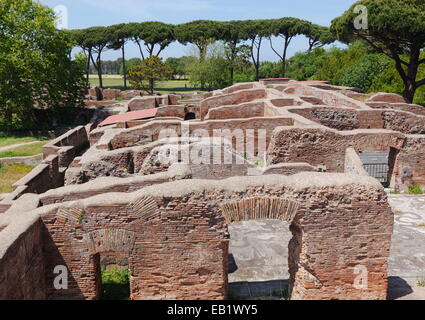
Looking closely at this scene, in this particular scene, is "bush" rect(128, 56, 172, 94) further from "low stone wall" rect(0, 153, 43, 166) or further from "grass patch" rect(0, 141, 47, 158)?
"low stone wall" rect(0, 153, 43, 166)

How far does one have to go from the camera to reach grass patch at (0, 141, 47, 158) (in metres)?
20.0

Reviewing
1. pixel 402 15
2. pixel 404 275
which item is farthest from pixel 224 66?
pixel 404 275

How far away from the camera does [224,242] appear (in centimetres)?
569

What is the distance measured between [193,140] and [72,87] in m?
20.6

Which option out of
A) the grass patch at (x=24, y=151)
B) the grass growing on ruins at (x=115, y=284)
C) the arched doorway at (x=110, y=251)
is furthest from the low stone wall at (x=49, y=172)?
the grass patch at (x=24, y=151)

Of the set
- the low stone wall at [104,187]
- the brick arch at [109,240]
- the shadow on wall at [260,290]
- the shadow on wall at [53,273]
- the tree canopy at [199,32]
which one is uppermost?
the tree canopy at [199,32]

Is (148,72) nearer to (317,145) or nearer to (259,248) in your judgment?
(317,145)

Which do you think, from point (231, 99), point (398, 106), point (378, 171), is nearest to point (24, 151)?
point (231, 99)

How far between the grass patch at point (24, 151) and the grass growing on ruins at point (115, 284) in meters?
15.3

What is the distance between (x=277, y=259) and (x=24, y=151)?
18.1 meters

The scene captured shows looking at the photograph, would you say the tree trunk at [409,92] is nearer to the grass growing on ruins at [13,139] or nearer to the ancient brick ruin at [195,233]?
the ancient brick ruin at [195,233]

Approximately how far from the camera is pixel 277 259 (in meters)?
7.93

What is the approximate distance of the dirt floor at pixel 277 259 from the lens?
6.80 m
